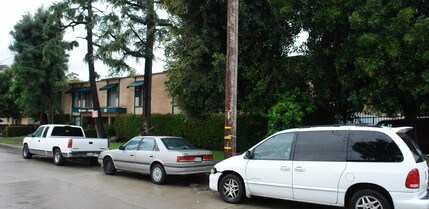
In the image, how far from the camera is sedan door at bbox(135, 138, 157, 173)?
36.6 feet

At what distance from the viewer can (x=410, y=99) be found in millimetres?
9859

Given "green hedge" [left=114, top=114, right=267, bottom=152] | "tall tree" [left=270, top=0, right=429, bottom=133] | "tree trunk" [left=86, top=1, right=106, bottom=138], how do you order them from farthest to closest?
"tree trunk" [left=86, top=1, right=106, bottom=138] < "green hedge" [left=114, top=114, right=267, bottom=152] < "tall tree" [left=270, top=0, right=429, bottom=133]

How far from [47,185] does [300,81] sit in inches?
327

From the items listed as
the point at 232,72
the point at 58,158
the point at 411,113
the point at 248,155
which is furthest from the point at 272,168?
the point at 58,158

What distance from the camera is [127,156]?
1191 cm

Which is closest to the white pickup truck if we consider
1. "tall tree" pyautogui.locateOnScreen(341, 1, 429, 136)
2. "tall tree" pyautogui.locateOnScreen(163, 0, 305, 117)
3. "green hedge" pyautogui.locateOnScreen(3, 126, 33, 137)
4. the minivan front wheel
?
"tall tree" pyautogui.locateOnScreen(163, 0, 305, 117)

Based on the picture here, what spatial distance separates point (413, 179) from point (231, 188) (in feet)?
12.0

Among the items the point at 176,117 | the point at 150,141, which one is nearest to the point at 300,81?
the point at 150,141

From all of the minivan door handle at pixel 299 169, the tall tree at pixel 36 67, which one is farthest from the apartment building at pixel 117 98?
the minivan door handle at pixel 299 169

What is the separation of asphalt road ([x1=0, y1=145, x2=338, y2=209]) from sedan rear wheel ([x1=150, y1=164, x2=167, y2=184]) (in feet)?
0.68

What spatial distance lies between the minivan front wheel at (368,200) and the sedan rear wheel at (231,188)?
237 cm

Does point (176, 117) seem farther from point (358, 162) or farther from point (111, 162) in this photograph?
point (358, 162)

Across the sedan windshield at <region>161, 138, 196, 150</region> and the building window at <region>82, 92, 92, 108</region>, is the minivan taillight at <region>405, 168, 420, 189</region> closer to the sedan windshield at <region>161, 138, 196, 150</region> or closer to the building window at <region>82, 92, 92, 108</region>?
the sedan windshield at <region>161, 138, 196, 150</region>

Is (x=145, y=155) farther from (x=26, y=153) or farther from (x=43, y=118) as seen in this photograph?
(x=43, y=118)
